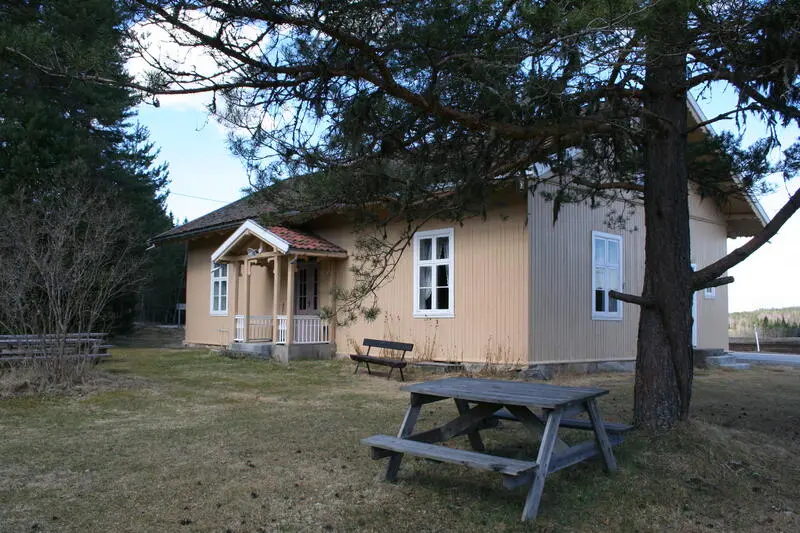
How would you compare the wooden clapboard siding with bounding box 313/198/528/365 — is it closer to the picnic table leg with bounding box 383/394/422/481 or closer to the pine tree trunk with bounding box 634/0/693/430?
the pine tree trunk with bounding box 634/0/693/430

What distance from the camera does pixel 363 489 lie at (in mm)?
5086

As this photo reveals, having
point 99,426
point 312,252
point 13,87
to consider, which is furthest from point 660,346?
point 13,87

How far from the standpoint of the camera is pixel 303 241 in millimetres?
15812

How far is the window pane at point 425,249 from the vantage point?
47.7 ft

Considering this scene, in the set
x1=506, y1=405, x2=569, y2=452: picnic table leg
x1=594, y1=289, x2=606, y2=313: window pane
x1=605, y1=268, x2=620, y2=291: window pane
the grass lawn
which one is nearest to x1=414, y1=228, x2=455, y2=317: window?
x1=594, y1=289, x2=606, y2=313: window pane

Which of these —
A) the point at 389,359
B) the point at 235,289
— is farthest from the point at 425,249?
the point at 235,289

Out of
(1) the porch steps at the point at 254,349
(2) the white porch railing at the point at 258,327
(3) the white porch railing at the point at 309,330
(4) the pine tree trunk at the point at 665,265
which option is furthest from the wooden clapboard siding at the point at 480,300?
(4) the pine tree trunk at the point at 665,265

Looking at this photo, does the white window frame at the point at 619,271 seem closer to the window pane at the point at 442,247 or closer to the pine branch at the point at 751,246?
the window pane at the point at 442,247

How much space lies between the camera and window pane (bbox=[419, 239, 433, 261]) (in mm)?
14531

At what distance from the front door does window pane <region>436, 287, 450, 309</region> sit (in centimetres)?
433

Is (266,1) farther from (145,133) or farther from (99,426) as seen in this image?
(145,133)

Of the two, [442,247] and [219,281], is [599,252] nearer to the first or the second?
[442,247]

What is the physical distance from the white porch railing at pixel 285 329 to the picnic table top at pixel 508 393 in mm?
10000

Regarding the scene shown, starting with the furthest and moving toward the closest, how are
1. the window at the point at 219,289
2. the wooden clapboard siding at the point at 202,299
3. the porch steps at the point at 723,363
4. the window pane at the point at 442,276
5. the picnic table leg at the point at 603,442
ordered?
the wooden clapboard siding at the point at 202,299 < the window at the point at 219,289 < the porch steps at the point at 723,363 < the window pane at the point at 442,276 < the picnic table leg at the point at 603,442
